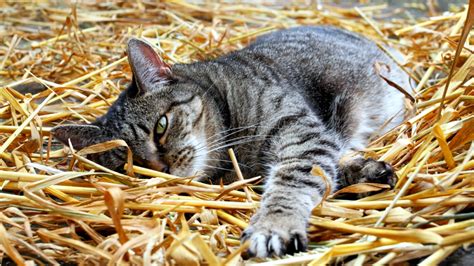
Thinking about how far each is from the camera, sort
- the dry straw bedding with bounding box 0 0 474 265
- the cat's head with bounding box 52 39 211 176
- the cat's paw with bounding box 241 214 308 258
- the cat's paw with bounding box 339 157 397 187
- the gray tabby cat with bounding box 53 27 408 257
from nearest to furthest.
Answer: the dry straw bedding with bounding box 0 0 474 265 → the cat's paw with bounding box 241 214 308 258 → the cat's paw with bounding box 339 157 397 187 → the gray tabby cat with bounding box 53 27 408 257 → the cat's head with bounding box 52 39 211 176

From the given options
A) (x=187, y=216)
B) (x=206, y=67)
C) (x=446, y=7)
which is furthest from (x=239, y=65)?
(x=446, y=7)

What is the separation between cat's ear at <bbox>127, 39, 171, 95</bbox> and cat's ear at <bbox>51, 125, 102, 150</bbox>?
0.25 m

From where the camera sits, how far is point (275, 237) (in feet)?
5.75

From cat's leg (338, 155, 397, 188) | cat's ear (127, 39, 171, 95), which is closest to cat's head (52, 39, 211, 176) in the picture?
cat's ear (127, 39, 171, 95)

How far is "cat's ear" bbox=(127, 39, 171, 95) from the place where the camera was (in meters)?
2.37

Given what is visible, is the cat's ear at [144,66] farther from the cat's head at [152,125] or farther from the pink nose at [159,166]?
the pink nose at [159,166]

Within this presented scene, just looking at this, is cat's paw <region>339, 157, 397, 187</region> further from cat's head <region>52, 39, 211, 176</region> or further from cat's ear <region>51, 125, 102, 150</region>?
cat's ear <region>51, 125, 102, 150</region>

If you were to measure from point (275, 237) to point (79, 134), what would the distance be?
3.12ft

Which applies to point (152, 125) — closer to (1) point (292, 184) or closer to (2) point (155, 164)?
(2) point (155, 164)

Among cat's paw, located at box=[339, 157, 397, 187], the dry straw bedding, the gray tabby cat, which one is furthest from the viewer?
the gray tabby cat

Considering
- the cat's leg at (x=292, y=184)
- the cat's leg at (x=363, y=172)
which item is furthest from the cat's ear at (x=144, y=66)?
the cat's leg at (x=363, y=172)

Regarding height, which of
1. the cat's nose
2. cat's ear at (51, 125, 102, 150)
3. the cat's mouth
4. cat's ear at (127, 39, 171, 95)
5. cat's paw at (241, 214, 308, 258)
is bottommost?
cat's paw at (241, 214, 308, 258)

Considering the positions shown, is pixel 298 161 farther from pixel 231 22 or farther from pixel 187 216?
pixel 231 22

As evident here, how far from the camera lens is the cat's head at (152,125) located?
2293mm
